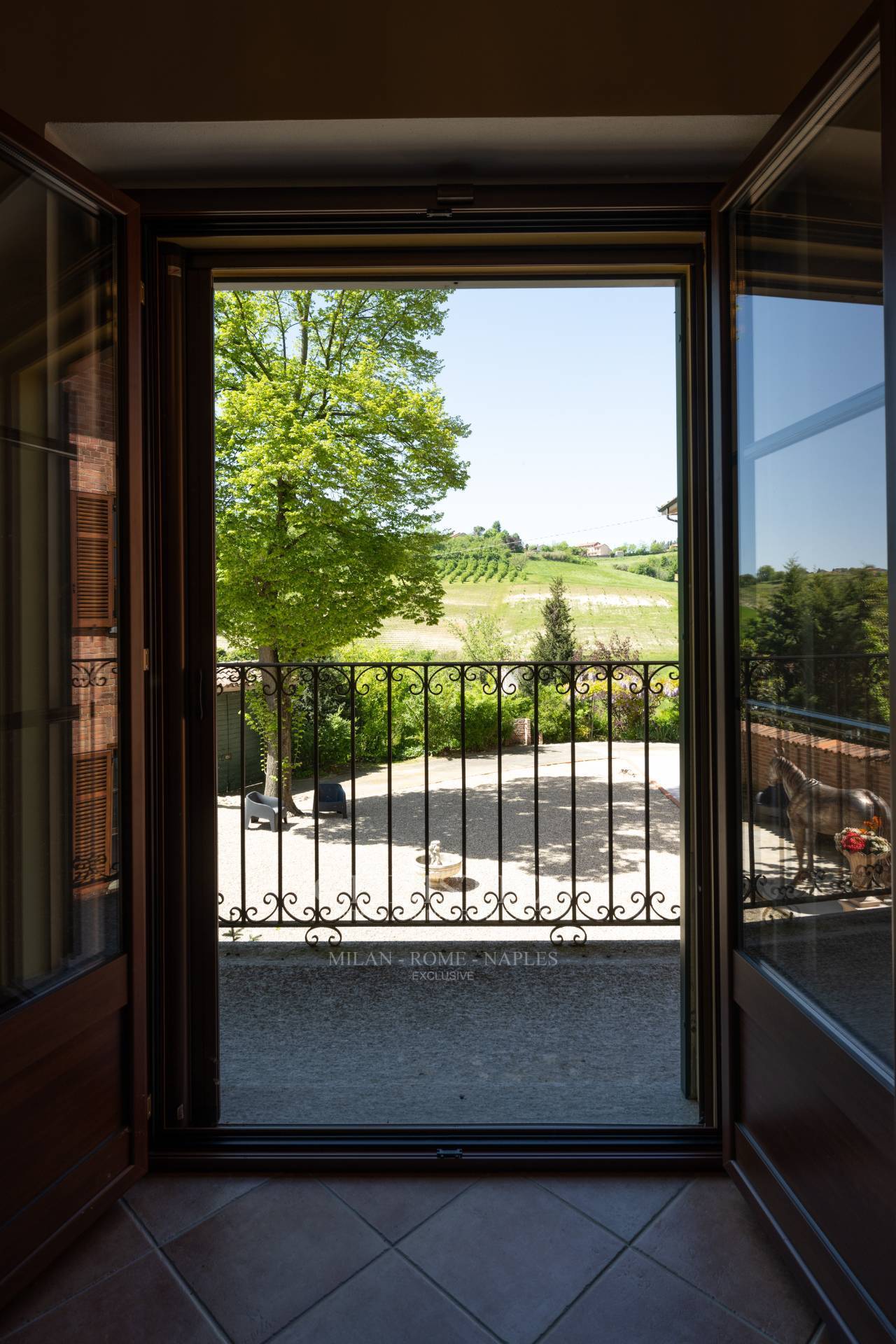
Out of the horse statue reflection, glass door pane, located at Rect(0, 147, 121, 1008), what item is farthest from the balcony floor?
the horse statue reflection

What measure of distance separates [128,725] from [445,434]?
3396 mm

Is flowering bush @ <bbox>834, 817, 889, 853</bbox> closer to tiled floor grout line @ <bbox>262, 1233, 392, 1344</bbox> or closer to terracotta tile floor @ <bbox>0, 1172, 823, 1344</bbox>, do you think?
terracotta tile floor @ <bbox>0, 1172, 823, 1344</bbox>

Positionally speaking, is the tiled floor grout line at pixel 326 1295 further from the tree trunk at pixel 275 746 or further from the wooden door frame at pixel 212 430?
the tree trunk at pixel 275 746

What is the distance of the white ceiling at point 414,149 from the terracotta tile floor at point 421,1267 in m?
2.11

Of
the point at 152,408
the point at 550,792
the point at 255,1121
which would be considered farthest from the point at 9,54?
the point at 550,792

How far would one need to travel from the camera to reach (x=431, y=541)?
470cm

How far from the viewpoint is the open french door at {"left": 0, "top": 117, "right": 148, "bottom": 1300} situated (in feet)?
4.41

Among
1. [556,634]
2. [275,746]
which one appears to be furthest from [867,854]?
[556,634]

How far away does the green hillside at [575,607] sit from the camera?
7.05m

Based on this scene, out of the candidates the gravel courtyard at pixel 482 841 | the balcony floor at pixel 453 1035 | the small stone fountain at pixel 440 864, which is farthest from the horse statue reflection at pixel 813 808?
the small stone fountain at pixel 440 864

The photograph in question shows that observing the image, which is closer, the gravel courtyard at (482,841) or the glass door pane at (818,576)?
the glass door pane at (818,576)

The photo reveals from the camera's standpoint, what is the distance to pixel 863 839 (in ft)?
3.79

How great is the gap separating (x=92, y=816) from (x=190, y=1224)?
819mm

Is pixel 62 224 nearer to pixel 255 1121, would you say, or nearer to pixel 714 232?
pixel 714 232
